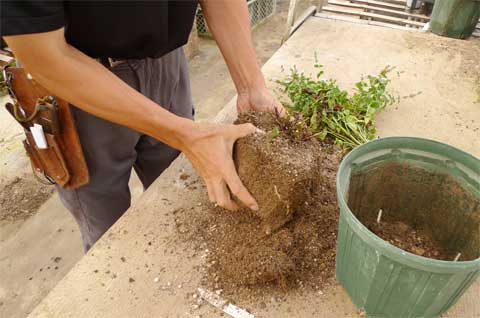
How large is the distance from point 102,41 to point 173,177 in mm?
532

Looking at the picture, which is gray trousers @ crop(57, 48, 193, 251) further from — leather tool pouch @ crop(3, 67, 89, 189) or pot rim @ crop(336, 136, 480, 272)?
pot rim @ crop(336, 136, 480, 272)

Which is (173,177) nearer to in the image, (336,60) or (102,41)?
(102,41)

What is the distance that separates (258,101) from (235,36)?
236 millimetres

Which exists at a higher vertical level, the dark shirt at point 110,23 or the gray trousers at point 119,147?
the dark shirt at point 110,23

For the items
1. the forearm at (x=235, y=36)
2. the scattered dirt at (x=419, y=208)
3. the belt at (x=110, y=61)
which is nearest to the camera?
the scattered dirt at (x=419, y=208)

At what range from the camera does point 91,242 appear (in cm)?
151

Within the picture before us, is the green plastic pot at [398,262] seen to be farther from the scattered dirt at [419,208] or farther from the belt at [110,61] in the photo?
the belt at [110,61]

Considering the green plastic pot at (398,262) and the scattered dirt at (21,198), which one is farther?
the scattered dirt at (21,198)

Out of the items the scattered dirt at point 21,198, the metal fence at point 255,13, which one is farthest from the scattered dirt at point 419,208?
the metal fence at point 255,13

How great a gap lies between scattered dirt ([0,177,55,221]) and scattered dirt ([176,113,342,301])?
1.52 metres

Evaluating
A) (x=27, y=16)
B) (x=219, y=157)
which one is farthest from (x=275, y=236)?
(x=27, y=16)

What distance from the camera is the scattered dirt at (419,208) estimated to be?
1026 millimetres

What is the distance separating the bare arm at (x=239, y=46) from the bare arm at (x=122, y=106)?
0.96 feet

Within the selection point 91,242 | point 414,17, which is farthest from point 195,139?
point 414,17
